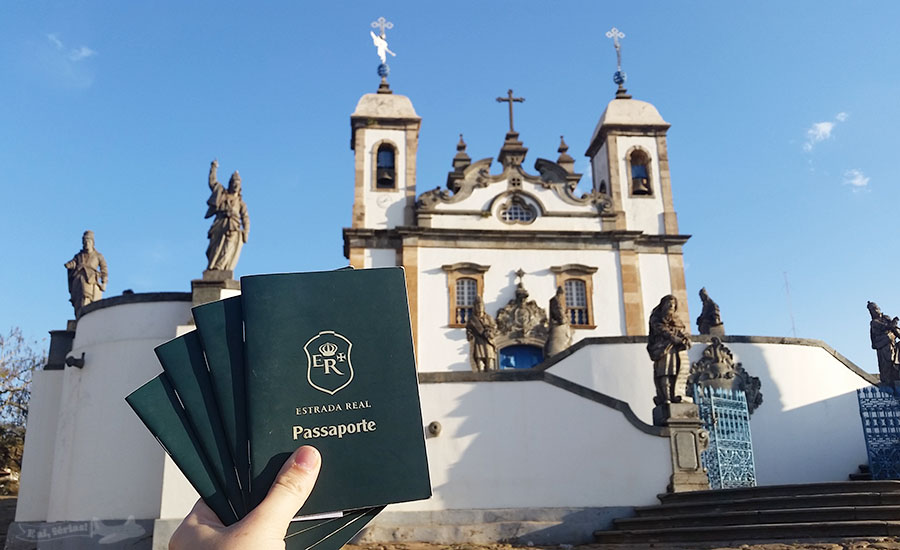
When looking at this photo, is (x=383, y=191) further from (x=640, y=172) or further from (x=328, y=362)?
(x=328, y=362)

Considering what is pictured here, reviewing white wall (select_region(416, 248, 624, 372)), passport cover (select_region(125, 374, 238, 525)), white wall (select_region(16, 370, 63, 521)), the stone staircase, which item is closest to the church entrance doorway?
white wall (select_region(416, 248, 624, 372))

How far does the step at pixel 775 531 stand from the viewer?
8648mm

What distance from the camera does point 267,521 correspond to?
1.81 m

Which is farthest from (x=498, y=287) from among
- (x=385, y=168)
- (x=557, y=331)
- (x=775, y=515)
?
(x=775, y=515)

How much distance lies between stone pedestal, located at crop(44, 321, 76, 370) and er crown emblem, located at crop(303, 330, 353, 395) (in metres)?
14.9

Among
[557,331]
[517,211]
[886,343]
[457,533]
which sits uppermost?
[517,211]

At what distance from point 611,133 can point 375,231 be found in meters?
9.39

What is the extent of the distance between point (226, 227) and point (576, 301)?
12428 mm

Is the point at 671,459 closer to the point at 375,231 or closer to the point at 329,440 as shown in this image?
the point at 329,440

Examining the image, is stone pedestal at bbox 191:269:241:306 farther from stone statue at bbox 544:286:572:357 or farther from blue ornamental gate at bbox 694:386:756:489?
stone statue at bbox 544:286:572:357

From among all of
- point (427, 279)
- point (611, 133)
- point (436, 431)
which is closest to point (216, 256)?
point (436, 431)

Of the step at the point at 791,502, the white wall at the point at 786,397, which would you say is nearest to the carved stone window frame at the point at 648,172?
the white wall at the point at 786,397

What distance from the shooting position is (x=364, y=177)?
2581 centimetres

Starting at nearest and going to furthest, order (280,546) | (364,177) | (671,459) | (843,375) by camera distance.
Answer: (280,546)
(671,459)
(843,375)
(364,177)
